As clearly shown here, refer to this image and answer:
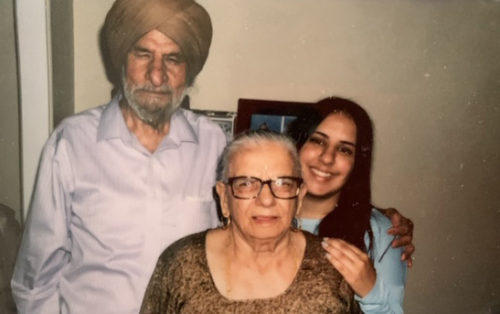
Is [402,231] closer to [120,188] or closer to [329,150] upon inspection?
[329,150]

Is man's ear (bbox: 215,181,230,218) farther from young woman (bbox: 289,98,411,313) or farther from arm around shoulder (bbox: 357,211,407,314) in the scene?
arm around shoulder (bbox: 357,211,407,314)

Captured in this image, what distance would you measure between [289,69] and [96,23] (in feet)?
1.97

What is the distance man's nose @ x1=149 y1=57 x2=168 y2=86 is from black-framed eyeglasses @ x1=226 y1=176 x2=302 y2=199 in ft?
1.14

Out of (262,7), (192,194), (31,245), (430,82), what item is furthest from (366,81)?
(31,245)

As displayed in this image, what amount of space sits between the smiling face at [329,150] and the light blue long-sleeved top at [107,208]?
271mm

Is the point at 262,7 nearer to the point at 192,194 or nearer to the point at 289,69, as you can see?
the point at 289,69

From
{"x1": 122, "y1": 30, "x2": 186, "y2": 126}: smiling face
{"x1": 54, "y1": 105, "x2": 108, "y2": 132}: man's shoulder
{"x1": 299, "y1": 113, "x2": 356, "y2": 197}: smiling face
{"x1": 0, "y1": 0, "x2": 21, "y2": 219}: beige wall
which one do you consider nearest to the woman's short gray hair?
{"x1": 299, "y1": 113, "x2": 356, "y2": 197}: smiling face

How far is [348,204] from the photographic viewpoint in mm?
1331

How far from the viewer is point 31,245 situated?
1222 mm

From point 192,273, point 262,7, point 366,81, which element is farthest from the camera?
point 366,81

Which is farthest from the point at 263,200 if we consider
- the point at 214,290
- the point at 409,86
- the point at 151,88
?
the point at 409,86

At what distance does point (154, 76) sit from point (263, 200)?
0.46 meters

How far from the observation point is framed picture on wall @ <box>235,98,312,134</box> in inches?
51.3

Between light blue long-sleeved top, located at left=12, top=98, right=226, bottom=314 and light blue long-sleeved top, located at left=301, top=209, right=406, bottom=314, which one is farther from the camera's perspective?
light blue long-sleeved top, located at left=301, top=209, right=406, bottom=314
